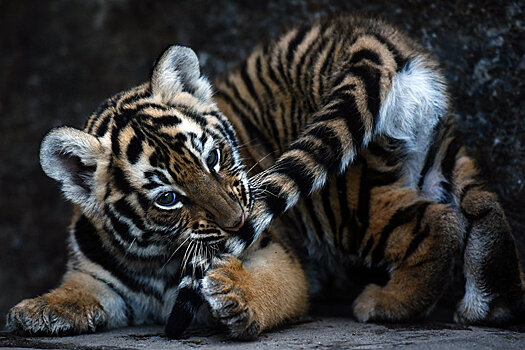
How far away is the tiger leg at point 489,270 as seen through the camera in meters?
2.86

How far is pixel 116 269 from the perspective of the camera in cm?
295

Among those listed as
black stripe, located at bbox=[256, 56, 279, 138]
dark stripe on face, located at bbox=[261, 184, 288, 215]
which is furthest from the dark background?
dark stripe on face, located at bbox=[261, 184, 288, 215]

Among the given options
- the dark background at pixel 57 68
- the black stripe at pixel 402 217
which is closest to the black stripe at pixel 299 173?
the black stripe at pixel 402 217

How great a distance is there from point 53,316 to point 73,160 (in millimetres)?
682

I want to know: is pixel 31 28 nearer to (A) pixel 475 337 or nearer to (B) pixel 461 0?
(B) pixel 461 0

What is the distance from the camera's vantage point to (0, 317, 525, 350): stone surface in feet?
7.74

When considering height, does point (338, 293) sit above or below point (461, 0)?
below

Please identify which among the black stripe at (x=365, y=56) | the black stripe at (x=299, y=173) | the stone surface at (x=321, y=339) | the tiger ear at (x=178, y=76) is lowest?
the stone surface at (x=321, y=339)

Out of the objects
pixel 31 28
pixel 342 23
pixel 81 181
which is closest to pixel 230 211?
pixel 81 181

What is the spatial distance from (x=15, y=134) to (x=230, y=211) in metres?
3.32

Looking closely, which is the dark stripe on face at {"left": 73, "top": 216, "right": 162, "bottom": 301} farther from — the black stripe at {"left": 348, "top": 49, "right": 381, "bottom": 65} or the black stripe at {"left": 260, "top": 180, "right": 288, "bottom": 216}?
the black stripe at {"left": 348, "top": 49, "right": 381, "bottom": 65}

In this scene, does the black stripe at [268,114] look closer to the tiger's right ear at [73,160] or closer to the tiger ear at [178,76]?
the tiger ear at [178,76]

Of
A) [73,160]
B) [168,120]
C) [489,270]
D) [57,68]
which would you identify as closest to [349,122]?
[168,120]

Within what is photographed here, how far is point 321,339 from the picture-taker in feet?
8.22
